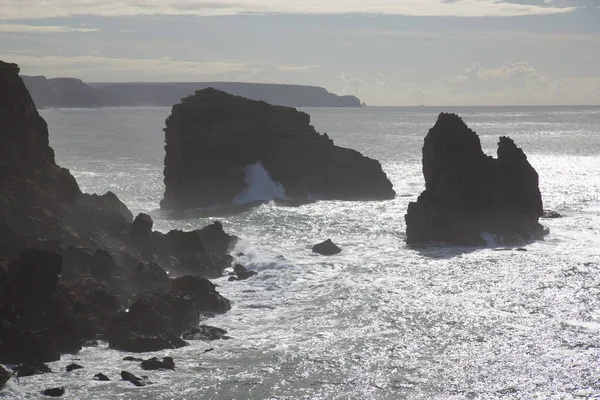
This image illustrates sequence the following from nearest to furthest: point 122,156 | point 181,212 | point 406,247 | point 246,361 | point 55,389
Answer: point 55,389 < point 246,361 < point 406,247 < point 181,212 < point 122,156

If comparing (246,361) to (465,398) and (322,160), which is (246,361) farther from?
(322,160)

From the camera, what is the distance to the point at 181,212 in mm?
76875

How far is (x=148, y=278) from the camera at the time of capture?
151ft

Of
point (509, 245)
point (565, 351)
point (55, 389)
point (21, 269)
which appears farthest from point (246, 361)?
point (509, 245)

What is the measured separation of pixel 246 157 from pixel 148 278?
130ft

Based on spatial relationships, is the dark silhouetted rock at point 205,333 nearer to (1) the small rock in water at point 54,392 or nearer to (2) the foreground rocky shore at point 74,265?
(2) the foreground rocky shore at point 74,265

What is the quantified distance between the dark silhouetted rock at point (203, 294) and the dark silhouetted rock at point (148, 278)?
1456 mm

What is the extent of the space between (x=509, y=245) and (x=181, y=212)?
3143cm

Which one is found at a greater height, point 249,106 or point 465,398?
point 249,106

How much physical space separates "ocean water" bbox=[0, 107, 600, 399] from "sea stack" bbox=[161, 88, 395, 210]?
6959mm

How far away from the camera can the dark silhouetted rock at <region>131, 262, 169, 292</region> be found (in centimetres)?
Answer: 4588

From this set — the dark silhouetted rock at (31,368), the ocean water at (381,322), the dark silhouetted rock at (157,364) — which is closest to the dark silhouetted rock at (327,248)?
the ocean water at (381,322)

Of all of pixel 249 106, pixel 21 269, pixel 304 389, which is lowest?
pixel 304 389

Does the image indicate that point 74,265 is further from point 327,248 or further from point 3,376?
point 327,248
